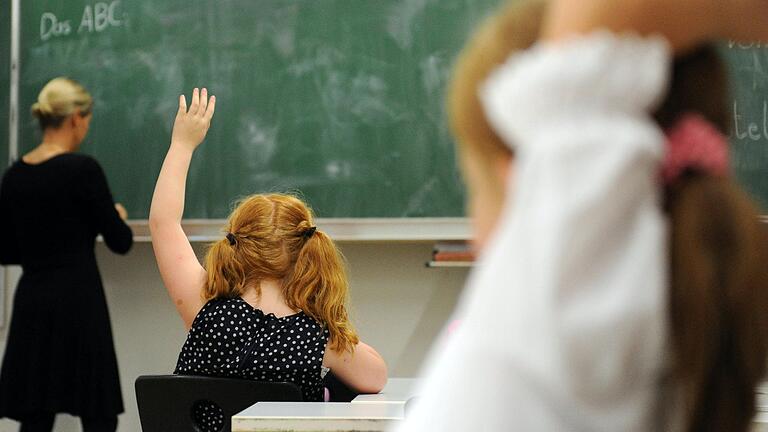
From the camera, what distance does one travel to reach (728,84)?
64 centimetres

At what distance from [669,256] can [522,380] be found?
0.36 feet

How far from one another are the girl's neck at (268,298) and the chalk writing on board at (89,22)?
6.65 feet

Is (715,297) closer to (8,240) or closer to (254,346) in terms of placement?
(254,346)

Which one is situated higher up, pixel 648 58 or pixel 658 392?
pixel 648 58

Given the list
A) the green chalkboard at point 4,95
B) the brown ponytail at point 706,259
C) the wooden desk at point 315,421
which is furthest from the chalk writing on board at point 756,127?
the brown ponytail at point 706,259

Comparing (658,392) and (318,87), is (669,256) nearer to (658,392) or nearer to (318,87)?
(658,392)

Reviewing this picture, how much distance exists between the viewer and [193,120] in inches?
82.2

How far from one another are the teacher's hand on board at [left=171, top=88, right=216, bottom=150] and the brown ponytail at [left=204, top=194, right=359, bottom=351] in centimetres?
25

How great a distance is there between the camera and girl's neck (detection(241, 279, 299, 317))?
2260 millimetres

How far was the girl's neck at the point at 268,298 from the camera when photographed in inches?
89.0

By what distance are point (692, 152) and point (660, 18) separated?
0.08 metres

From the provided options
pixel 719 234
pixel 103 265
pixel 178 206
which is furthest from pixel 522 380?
pixel 103 265

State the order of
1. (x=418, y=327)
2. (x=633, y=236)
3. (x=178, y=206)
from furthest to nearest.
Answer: (x=418, y=327)
(x=178, y=206)
(x=633, y=236)

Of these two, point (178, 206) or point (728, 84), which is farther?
point (178, 206)
